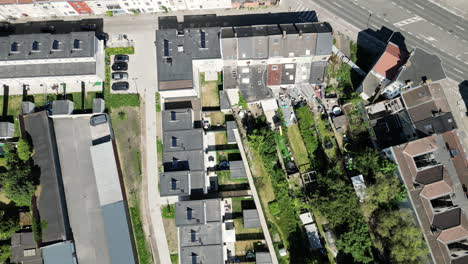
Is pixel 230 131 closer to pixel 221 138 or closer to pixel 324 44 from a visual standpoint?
pixel 221 138

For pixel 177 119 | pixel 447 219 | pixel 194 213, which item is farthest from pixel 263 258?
pixel 447 219

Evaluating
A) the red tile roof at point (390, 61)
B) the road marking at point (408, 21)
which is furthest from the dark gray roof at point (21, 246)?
the road marking at point (408, 21)

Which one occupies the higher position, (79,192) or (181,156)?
→ (181,156)

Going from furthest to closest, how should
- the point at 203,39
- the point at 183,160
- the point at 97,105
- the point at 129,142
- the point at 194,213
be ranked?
1. the point at 129,142
2. the point at 97,105
3. the point at 203,39
4. the point at 183,160
5. the point at 194,213

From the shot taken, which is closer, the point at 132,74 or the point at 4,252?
the point at 4,252

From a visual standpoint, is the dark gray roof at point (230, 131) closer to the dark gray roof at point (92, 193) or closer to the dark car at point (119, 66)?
the dark gray roof at point (92, 193)

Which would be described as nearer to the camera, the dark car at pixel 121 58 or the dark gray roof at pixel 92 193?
the dark gray roof at pixel 92 193

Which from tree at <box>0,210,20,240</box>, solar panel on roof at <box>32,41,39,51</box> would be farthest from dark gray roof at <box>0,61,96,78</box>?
tree at <box>0,210,20,240</box>

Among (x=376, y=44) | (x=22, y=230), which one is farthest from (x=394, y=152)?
(x=22, y=230)
